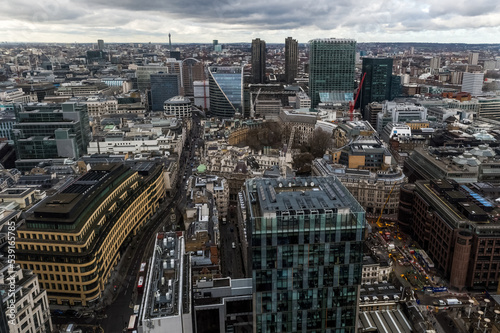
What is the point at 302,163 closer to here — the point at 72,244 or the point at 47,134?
the point at 47,134

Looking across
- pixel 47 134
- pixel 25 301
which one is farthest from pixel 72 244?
pixel 47 134

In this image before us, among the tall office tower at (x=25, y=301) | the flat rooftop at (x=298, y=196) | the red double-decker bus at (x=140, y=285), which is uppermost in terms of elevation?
the flat rooftop at (x=298, y=196)

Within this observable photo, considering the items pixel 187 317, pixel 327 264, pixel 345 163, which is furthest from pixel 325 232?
pixel 345 163

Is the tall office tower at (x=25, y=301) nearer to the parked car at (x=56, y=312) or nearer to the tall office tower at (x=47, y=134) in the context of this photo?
the parked car at (x=56, y=312)

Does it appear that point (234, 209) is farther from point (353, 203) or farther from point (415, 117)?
point (415, 117)

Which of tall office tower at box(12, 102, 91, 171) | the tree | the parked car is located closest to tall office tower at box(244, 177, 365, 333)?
the parked car

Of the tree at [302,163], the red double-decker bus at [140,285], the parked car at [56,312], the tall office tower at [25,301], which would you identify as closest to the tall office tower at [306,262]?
the red double-decker bus at [140,285]
